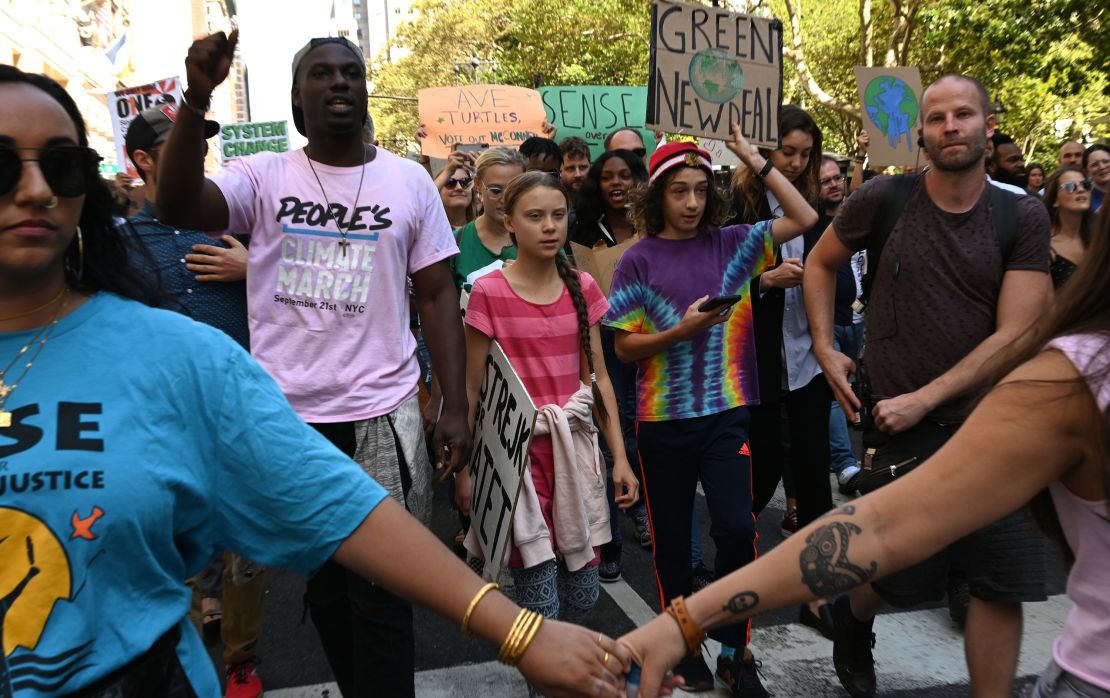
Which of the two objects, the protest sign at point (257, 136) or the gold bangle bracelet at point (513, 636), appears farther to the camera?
the protest sign at point (257, 136)

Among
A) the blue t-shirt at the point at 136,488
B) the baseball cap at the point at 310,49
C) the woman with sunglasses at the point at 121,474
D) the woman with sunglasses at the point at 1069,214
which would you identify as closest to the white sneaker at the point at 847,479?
the woman with sunglasses at the point at 1069,214

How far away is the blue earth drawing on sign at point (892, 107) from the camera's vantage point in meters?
6.90

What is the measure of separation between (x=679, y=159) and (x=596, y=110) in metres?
5.87

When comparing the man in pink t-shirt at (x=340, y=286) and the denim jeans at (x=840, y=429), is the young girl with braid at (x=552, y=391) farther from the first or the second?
the denim jeans at (x=840, y=429)

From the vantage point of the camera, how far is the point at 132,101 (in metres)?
7.00

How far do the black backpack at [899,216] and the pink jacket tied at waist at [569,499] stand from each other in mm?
1169

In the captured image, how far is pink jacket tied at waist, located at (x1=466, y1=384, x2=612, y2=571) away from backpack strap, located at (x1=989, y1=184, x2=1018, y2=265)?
1523 mm

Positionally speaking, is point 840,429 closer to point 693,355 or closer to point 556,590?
point 693,355

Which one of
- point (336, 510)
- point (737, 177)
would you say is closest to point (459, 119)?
point (737, 177)

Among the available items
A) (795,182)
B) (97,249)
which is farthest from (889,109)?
(97,249)

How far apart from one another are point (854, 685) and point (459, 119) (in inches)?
283

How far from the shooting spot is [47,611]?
135 cm

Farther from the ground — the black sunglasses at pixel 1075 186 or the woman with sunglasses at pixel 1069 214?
the black sunglasses at pixel 1075 186

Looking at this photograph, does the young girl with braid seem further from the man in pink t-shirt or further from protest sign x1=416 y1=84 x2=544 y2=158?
protest sign x1=416 y1=84 x2=544 y2=158
